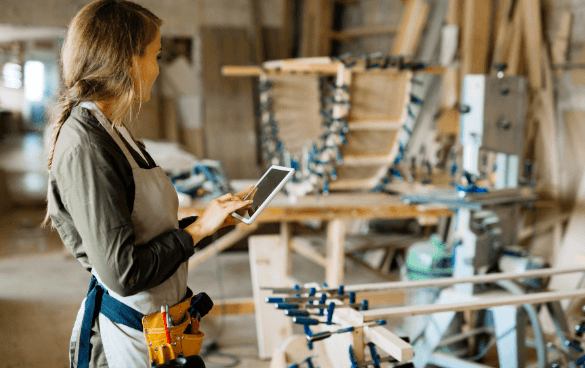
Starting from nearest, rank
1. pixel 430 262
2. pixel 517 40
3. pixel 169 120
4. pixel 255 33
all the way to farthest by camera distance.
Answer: pixel 430 262, pixel 517 40, pixel 255 33, pixel 169 120

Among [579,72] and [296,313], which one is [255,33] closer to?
[579,72]

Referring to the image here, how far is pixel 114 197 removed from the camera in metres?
1.04

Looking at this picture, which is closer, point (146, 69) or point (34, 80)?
point (146, 69)

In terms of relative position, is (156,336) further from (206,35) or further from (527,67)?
(206,35)

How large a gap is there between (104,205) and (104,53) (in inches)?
13.6

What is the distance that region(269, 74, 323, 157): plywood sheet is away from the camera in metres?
3.93

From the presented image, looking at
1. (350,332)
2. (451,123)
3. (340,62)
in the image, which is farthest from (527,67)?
(350,332)

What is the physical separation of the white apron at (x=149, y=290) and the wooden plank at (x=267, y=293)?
73.8 inches

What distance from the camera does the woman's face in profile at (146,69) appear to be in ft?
3.81

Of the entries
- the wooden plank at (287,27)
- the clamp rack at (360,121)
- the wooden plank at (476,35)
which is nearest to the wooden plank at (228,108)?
the wooden plank at (287,27)

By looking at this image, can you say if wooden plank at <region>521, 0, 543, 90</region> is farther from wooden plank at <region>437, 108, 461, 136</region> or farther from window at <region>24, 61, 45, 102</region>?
window at <region>24, 61, 45, 102</region>

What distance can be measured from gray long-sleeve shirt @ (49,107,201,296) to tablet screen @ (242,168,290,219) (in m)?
0.27

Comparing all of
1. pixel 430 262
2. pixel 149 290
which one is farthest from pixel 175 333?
pixel 430 262

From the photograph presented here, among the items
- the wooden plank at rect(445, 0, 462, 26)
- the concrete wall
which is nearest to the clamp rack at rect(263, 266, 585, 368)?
the wooden plank at rect(445, 0, 462, 26)
